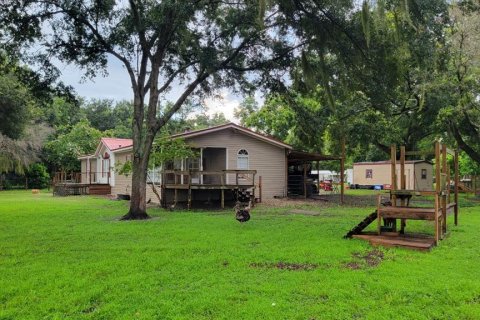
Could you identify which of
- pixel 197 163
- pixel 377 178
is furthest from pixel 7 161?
pixel 377 178

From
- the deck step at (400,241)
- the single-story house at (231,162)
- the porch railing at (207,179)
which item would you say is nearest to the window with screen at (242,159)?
the single-story house at (231,162)

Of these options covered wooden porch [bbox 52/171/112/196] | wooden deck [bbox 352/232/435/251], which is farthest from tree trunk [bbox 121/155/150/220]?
covered wooden porch [bbox 52/171/112/196]

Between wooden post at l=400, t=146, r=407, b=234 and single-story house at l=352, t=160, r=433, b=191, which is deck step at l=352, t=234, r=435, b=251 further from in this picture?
single-story house at l=352, t=160, r=433, b=191

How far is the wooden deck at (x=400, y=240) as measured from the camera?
272 inches

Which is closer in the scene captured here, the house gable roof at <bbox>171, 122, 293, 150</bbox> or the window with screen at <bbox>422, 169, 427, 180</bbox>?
the house gable roof at <bbox>171, 122, 293, 150</bbox>

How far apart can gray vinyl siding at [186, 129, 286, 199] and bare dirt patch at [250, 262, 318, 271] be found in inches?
469

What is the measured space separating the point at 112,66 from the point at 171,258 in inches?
351

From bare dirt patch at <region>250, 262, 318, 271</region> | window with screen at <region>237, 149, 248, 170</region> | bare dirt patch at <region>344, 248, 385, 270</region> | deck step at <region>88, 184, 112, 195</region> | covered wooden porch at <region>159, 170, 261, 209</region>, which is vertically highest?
window with screen at <region>237, 149, 248, 170</region>

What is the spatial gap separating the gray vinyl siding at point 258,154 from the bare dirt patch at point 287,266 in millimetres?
11924

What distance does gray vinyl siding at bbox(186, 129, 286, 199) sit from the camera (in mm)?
17906

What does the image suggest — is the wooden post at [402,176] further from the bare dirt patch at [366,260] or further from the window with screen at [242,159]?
the window with screen at [242,159]

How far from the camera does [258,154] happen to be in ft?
61.8

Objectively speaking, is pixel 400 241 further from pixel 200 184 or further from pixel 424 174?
pixel 424 174

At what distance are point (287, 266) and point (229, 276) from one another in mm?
1015
